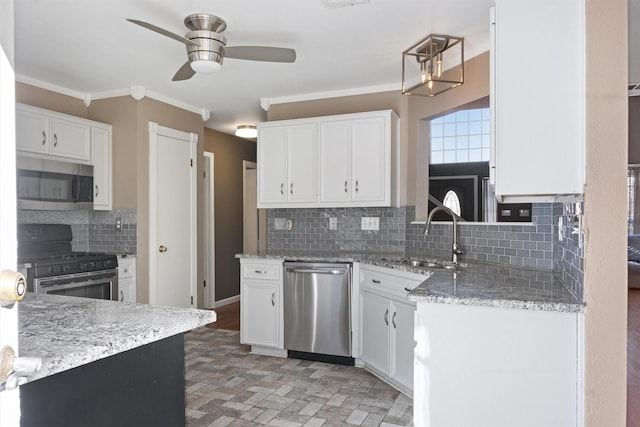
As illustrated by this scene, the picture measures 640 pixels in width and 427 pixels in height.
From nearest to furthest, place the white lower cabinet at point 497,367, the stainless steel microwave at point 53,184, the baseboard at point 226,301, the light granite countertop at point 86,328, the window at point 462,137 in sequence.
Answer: the light granite countertop at point 86,328 < the white lower cabinet at point 497,367 < the stainless steel microwave at point 53,184 < the window at point 462,137 < the baseboard at point 226,301

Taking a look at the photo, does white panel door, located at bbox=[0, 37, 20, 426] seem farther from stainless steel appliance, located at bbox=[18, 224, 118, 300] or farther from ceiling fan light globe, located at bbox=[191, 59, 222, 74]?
stainless steel appliance, located at bbox=[18, 224, 118, 300]

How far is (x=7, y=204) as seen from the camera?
0.68 meters

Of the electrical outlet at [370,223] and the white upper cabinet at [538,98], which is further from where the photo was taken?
the electrical outlet at [370,223]

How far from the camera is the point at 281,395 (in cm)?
294

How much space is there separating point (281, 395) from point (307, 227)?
175 centimetres

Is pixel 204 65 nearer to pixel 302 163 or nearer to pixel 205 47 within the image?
pixel 205 47

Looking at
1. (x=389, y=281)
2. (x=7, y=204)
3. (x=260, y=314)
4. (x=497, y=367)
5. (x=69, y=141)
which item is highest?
(x=69, y=141)

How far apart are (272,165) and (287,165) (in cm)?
16

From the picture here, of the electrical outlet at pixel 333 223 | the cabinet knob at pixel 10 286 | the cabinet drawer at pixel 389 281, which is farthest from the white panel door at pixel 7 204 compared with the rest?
the electrical outlet at pixel 333 223

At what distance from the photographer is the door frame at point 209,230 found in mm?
5746

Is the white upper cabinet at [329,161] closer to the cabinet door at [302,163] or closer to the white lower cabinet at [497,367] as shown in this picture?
the cabinet door at [302,163]

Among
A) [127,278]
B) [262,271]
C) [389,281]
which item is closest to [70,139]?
[127,278]

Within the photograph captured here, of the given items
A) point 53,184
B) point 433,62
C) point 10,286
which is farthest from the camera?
point 53,184

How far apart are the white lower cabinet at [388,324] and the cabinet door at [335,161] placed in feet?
2.54
